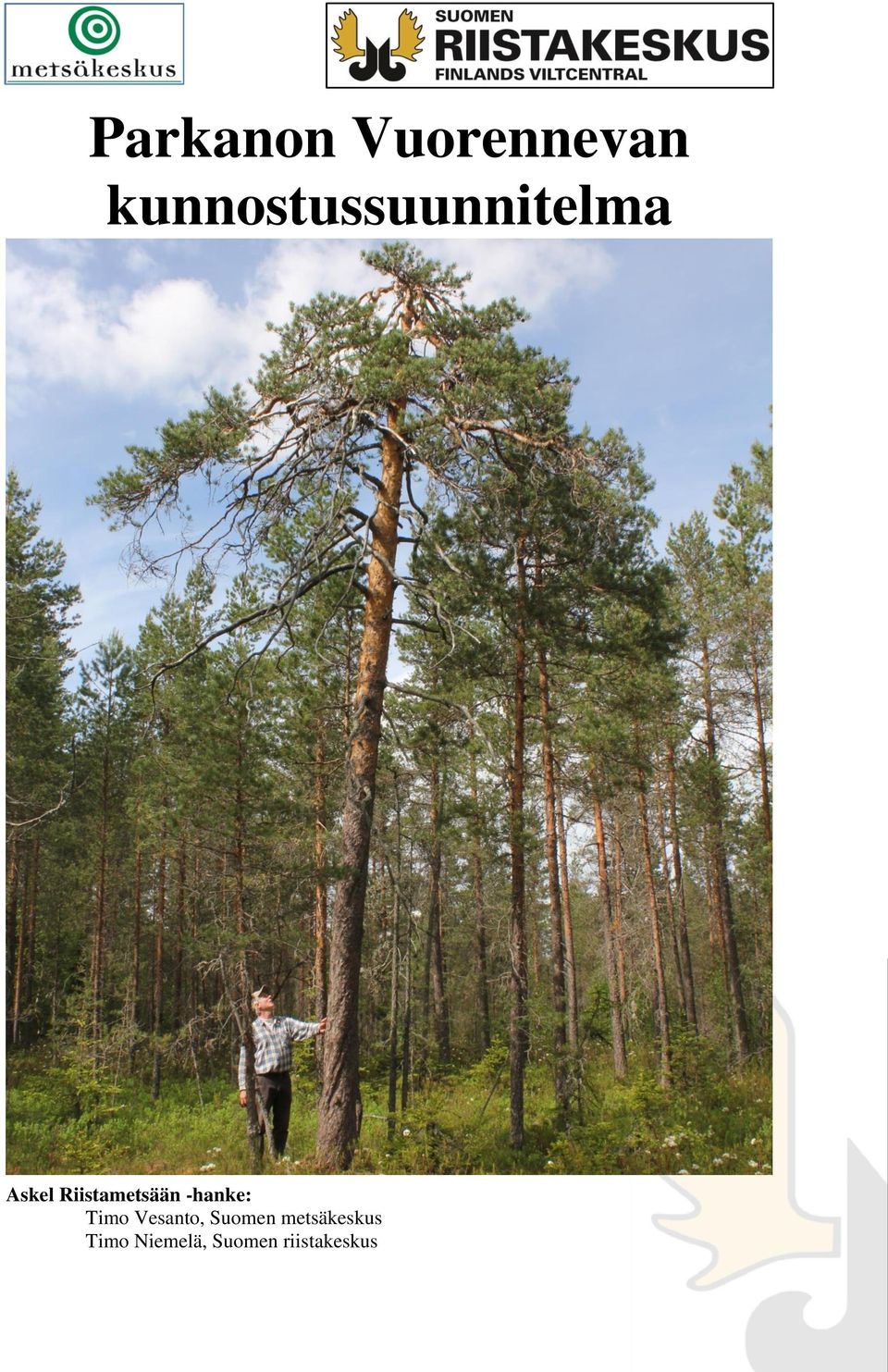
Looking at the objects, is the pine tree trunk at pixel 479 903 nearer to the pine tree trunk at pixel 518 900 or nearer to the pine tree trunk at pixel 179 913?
the pine tree trunk at pixel 518 900

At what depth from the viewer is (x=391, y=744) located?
7.12m

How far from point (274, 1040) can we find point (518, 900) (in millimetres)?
2775

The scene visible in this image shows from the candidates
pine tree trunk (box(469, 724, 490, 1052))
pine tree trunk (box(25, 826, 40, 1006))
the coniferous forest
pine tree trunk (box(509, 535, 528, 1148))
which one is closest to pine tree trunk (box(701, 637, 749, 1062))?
the coniferous forest

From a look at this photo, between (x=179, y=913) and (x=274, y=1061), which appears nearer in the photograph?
(x=274, y=1061)

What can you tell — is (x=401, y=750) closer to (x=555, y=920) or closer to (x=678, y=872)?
(x=555, y=920)

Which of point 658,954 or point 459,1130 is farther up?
point 658,954

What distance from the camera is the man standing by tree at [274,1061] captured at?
571cm

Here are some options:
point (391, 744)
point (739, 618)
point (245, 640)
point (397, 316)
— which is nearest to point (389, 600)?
point (391, 744)

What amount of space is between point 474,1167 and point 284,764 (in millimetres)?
5697
